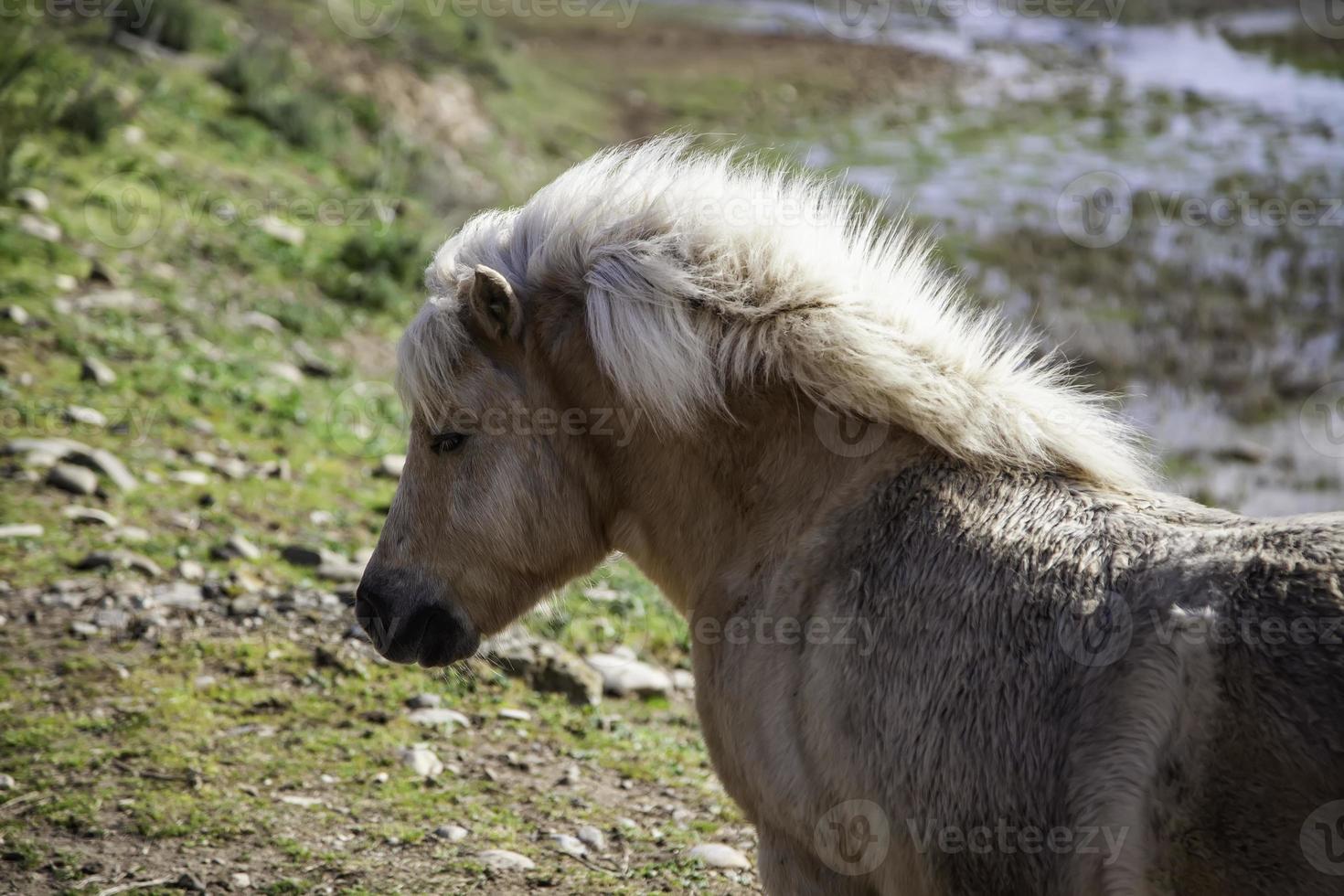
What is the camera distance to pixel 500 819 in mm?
4348

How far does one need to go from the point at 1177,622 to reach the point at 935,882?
0.83 m

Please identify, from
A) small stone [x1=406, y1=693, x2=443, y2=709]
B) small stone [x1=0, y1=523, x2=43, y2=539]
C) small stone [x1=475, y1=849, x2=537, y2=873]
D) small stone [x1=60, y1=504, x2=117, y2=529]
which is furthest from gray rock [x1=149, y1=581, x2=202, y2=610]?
small stone [x1=475, y1=849, x2=537, y2=873]

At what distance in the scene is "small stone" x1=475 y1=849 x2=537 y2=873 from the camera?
159 inches

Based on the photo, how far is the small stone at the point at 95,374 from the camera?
708 cm

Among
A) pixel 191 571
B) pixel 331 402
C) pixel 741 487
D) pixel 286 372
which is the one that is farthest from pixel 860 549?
pixel 286 372

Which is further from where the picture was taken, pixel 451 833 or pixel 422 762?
pixel 422 762

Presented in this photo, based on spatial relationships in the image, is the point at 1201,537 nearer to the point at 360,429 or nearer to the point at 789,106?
the point at 360,429

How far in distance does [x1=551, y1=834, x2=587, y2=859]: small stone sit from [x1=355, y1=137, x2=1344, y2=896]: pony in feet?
3.37

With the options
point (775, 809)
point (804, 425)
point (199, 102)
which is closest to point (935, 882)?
point (775, 809)

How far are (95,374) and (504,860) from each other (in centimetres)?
464

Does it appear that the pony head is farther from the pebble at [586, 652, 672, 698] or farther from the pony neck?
the pebble at [586, 652, 672, 698]

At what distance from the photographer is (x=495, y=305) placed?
3.34 meters

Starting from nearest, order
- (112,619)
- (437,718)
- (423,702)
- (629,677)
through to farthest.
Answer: (437,718), (423,702), (112,619), (629,677)

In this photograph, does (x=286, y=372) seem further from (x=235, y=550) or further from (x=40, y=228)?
(x=235, y=550)
